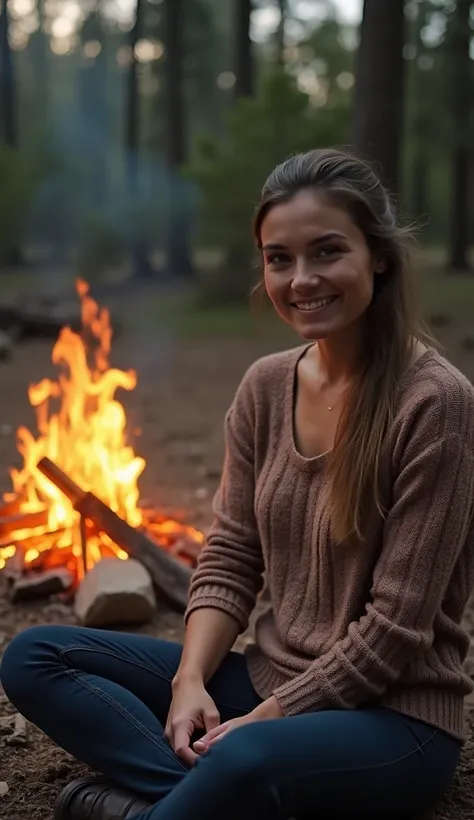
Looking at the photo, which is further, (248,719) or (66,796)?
(66,796)

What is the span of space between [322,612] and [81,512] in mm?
1755

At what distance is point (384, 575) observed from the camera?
2.21 meters

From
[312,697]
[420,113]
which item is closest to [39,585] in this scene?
[312,697]

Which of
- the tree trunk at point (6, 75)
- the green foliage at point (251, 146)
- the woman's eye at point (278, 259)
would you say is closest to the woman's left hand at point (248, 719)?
the woman's eye at point (278, 259)

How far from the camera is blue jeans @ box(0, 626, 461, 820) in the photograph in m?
1.98

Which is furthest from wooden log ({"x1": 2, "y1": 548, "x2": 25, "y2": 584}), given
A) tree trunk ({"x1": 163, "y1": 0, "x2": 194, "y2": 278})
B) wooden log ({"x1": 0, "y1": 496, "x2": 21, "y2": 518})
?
tree trunk ({"x1": 163, "y1": 0, "x2": 194, "y2": 278})

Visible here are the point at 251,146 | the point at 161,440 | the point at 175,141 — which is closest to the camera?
the point at 161,440

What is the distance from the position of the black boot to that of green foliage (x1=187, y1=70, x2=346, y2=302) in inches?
460

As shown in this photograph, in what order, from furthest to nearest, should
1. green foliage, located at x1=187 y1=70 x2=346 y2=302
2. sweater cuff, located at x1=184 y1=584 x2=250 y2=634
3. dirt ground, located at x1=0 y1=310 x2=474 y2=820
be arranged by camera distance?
green foliage, located at x1=187 y1=70 x2=346 y2=302
dirt ground, located at x1=0 y1=310 x2=474 y2=820
sweater cuff, located at x1=184 y1=584 x2=250 y2=634

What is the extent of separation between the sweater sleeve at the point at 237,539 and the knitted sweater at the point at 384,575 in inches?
0.6

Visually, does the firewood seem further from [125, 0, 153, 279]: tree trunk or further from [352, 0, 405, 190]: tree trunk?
[125, 0, 153, 279]: tree trunk

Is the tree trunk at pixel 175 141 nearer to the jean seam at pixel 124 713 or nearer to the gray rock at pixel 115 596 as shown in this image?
the gray rock at pixel 115 596

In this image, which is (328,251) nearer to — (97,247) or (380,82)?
(380,82)

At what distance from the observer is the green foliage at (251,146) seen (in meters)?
13.6
